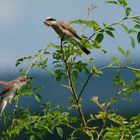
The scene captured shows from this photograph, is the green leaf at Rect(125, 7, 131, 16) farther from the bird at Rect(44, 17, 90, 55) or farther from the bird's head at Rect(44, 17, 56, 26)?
the bird's head at Rect(44, 17, 56, 26)

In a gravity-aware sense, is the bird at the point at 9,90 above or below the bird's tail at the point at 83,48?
below

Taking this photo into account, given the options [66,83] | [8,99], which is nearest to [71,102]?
[66,83]

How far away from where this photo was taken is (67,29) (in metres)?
5.13

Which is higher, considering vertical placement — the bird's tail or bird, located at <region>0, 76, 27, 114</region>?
the bird's tail

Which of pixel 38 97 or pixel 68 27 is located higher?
pixel 68 27

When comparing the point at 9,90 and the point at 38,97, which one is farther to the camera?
the point at 38,97

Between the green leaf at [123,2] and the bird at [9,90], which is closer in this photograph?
the bird at [9,90]

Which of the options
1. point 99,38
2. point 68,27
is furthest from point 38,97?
point 68,27

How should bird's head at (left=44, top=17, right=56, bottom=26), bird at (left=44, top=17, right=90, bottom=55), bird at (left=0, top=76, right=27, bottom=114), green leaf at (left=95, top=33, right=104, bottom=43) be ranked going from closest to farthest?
bird at (left=0, top=76, right=27, bottom=114), green leaf at (left=95, top=33, right=104, bottom=43), bird at (left=44, top=17, right=90, bottom=55), bird's head at (left=44, top=17, right=56, bottom=26)

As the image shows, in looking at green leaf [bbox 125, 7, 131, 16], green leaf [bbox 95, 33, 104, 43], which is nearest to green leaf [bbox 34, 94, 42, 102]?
green leaf [bbox 95, 33, 104, 43]

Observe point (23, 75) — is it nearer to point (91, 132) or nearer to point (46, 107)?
point (46, 107)

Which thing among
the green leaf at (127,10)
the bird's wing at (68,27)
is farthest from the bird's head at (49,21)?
the green leaf at (127,10)

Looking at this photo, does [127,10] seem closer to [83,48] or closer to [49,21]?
[83,48]

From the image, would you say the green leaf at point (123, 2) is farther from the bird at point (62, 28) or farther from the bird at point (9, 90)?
the bird at point (9, 90)
